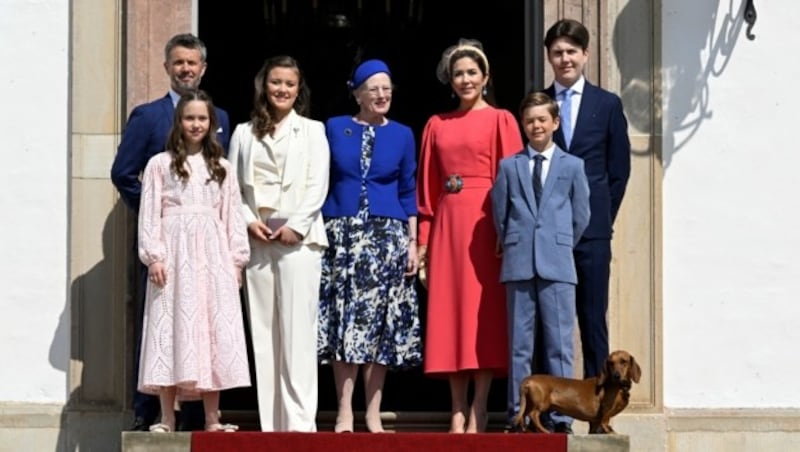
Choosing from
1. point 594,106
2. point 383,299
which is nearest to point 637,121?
point 594,106

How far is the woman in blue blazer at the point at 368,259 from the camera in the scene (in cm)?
1119

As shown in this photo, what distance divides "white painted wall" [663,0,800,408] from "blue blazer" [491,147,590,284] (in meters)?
1.02

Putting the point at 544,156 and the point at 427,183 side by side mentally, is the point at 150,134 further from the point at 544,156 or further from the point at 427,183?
the point at 544,156

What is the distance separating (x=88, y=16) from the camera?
462 inches

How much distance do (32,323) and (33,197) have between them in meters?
0.61

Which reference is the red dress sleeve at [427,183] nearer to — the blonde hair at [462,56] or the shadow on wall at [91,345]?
the blonde hair at [462,56]

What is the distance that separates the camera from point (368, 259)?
442 inches

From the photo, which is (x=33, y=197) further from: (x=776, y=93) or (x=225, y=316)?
(x=776, y=93)

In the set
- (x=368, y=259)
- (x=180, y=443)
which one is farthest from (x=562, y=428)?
(x=180, y=443)

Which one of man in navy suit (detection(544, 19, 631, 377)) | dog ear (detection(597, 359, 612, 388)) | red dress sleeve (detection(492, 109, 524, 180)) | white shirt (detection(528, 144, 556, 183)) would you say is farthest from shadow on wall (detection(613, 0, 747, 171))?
dog ear (detection(597, 359, 612, 388))

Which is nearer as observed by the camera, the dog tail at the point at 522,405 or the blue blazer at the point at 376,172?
the dog tail at the point at 522,405

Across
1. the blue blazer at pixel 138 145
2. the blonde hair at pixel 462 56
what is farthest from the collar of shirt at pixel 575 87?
the blue blazer at pixel 138 145

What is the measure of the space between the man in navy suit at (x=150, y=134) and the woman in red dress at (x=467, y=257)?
112cm

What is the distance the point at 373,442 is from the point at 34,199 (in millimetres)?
2329
